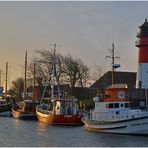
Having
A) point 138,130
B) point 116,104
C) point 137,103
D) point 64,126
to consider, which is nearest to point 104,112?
point 116,104

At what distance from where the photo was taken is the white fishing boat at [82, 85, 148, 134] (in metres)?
45.5

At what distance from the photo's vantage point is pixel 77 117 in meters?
59.0

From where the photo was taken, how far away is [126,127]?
46.2m

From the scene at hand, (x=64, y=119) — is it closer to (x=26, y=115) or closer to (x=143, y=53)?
(x=26, y=115)

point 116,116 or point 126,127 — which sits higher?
point 116,116

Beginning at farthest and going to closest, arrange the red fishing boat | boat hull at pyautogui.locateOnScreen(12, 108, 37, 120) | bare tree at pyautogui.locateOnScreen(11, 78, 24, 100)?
bare tree at pyautogui.locateOnScreen(11, 78, 24, 100), boat hull at pyautogui.locateOnScreen(12, 108, 37, 120), the red fishing boat

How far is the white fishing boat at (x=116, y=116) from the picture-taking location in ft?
149

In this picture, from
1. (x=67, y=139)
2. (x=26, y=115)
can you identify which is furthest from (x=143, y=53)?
(x=67, y=139)

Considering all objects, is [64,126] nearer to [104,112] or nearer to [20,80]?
[104,112]

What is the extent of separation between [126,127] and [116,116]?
5.63 ft

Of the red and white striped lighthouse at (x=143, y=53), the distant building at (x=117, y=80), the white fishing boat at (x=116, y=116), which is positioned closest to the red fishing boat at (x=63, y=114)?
the white fishing boat at (x=116, y=116)

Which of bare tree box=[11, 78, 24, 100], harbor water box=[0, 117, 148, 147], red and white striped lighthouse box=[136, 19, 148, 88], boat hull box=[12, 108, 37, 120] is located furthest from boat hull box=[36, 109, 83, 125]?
bare tree box=[11, 78, 24, 100]

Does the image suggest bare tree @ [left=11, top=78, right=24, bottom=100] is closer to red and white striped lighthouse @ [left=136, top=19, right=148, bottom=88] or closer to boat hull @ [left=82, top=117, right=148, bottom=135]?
red and white striped lighthouse @ [left=136, top=19, right=148, bottom=88]

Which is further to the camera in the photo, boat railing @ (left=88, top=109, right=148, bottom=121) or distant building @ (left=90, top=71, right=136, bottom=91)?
distant building @ (left=90, top=71, right=136, bottom=91)
